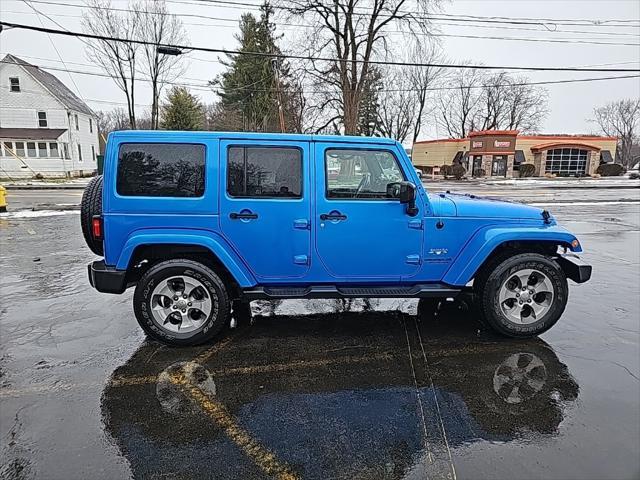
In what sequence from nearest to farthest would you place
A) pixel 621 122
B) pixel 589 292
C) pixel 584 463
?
1. pixel 584 463
2. pixel 589 292
3. pixel 621 122

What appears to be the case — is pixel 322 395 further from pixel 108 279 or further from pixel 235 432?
pixel 108 279

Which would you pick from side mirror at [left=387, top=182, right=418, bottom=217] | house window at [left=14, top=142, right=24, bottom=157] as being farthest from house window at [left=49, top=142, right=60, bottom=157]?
side mirror at [left=387, top=182, right=418, bottom=217]

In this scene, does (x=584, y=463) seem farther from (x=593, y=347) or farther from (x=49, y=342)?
(x=49, y=342)

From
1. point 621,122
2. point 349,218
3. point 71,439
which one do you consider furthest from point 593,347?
point 621,122

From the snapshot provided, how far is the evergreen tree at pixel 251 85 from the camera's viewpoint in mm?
38938

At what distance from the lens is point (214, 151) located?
402cm

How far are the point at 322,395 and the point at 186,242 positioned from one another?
1845 millimetres

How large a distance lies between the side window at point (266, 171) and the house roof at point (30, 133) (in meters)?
36.5

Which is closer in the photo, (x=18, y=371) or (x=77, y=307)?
(x=18, y=371)

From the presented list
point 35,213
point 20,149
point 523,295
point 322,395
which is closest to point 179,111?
point 20,149

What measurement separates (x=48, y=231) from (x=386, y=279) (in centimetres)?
973

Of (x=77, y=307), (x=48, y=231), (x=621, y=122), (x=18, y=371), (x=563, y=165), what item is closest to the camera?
(x=18, y=371)

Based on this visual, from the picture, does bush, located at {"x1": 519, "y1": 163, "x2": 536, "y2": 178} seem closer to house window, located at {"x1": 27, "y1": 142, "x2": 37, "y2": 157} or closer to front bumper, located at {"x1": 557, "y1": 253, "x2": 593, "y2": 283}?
front bumper, located at {"x1": 557, "y1": 253, "x2": 593, "y2": 283}

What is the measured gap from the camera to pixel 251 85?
131ft
